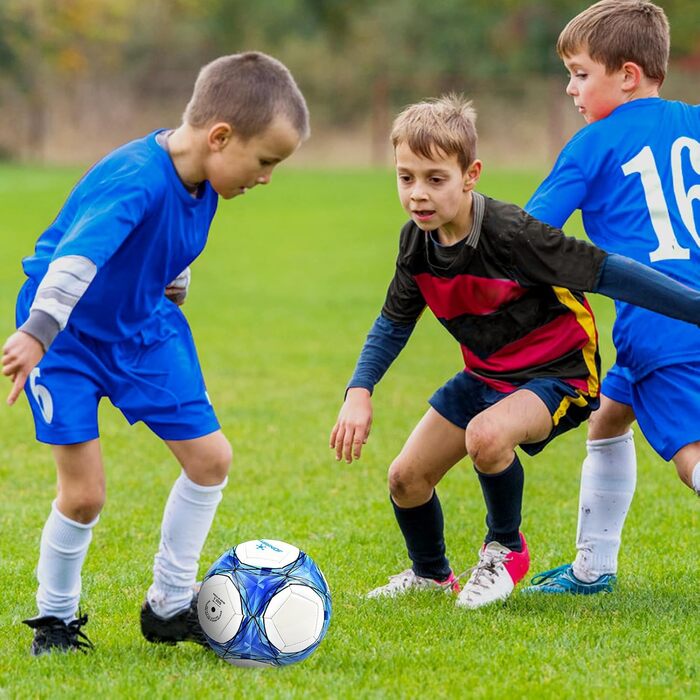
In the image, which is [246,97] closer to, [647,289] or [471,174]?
[471,174]

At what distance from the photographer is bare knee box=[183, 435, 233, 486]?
3660 millimetres

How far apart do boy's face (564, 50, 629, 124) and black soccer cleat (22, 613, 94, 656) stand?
2370 millimetres

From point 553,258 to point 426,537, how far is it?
1.20 m

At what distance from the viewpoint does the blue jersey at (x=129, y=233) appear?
334 cm

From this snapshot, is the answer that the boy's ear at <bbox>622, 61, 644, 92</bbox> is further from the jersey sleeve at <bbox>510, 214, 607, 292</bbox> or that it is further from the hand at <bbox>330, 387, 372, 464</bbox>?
the hand at <bbox>330, 387, 372, 464</bbox>

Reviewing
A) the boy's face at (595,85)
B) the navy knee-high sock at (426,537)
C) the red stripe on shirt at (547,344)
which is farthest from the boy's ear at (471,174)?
the navy knee-high sock at (426,537)

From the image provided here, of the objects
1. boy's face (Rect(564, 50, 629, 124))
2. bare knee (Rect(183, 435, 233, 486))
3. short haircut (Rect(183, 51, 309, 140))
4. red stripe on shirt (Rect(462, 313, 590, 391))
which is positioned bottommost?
bare knee (Rect(183, 435, 233, 486))

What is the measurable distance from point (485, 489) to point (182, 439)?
1.16m

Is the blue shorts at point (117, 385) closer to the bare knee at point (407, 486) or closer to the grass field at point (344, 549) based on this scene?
the grass field at point (344, 549)

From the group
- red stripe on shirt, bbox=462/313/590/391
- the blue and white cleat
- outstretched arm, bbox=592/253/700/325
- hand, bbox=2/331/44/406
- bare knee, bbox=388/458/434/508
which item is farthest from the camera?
the blue and white cleat

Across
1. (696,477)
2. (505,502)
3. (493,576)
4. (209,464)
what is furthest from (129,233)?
(696,477)

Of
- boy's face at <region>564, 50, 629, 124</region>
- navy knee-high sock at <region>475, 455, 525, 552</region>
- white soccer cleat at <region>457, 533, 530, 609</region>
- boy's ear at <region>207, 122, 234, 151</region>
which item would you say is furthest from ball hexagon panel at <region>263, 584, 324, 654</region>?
boy's face at <region>564, 50, 629, 124</region>

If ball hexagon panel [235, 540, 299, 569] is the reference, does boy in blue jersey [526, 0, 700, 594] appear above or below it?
above

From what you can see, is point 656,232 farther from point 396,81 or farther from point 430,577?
point 396,81
